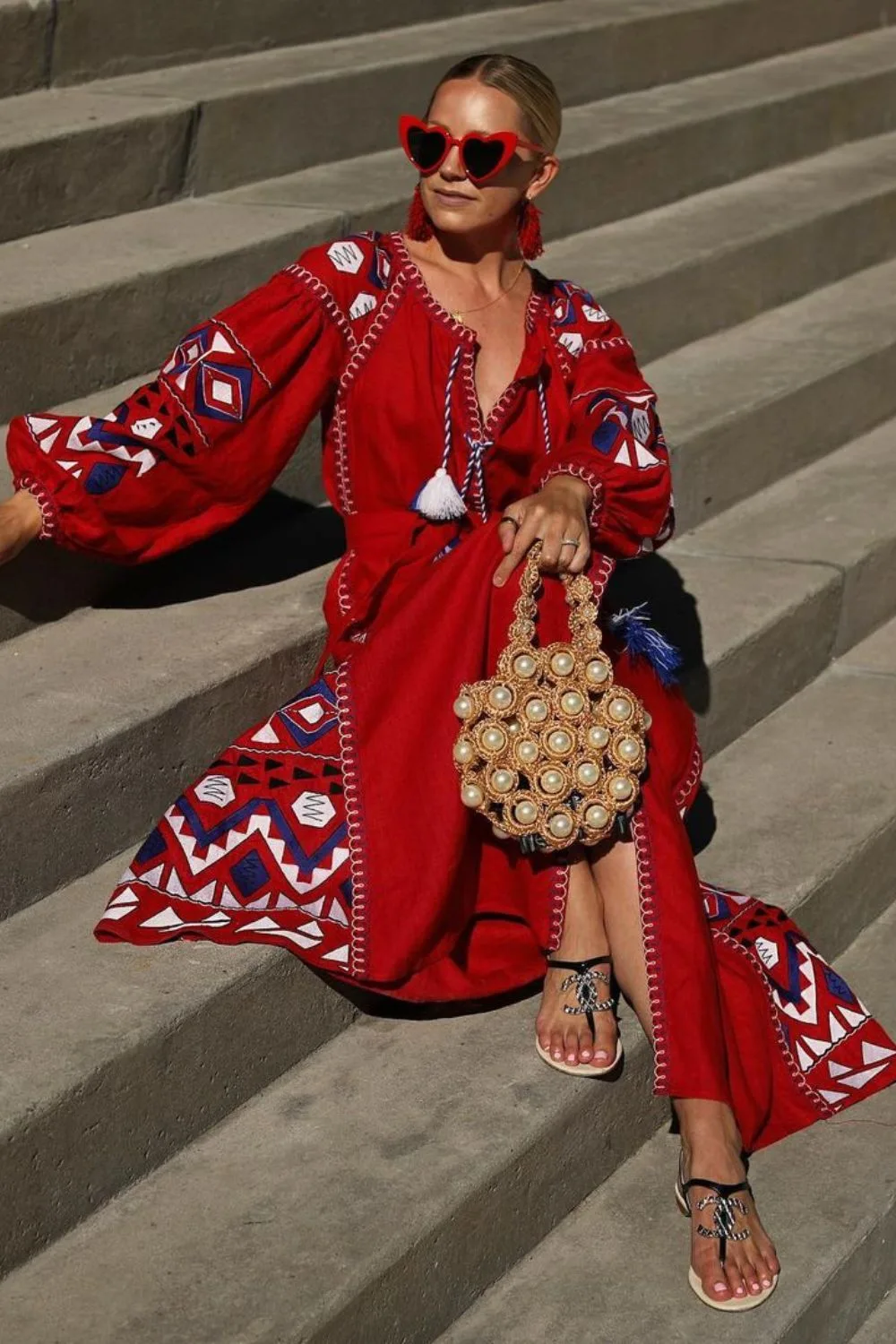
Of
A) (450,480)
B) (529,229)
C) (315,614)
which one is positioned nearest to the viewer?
(450,480)

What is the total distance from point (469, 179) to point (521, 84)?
0.55 feet

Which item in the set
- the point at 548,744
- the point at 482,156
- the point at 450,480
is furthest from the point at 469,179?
the point at 548,744

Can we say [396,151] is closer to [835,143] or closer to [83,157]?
[83,157]

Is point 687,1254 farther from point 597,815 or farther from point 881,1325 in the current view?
point 597,815

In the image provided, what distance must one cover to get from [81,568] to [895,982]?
1.61 meters

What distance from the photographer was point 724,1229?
9.73ft

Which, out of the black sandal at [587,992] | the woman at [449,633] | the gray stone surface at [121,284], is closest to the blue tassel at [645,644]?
the woman at [449,633]

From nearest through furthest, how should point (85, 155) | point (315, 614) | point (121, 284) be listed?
point (315, 614) < point (121, 284) < point (85, 155)

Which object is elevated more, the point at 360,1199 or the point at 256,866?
the point at 256,866

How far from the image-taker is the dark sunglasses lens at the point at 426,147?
3236mm

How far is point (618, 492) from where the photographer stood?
10.8 ft

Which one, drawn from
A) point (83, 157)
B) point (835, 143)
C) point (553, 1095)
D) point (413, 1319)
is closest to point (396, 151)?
point (83, 157)

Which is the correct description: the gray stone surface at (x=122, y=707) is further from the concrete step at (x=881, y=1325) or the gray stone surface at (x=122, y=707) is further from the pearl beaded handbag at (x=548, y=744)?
the concrete step at (x=881, y=1325)

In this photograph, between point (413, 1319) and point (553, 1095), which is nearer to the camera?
point (413, 1319)
